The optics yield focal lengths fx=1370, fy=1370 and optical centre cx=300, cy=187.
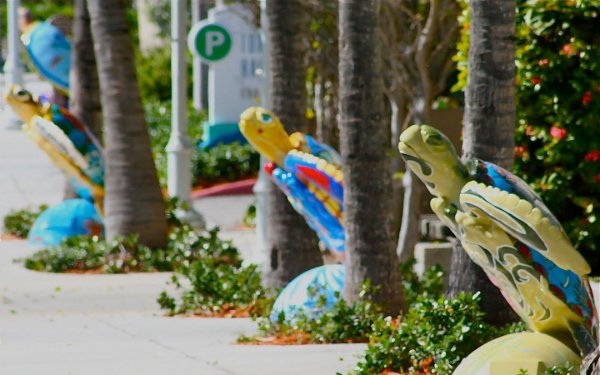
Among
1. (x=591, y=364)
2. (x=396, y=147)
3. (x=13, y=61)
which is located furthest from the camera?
(x=13, y=61)

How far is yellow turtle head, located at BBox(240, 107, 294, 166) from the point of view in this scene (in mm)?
9578

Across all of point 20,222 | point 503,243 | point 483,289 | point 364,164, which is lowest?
point 483,289

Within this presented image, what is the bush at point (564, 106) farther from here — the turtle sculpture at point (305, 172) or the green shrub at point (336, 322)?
the green shrub at point (336, 322)

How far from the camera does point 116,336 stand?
9.71m

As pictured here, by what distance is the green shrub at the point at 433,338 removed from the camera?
7184 mm

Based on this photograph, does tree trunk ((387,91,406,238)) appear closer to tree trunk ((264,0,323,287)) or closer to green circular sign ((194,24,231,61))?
tree trunk ((264,0,323,287))

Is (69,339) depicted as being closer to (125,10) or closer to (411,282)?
(411,282)

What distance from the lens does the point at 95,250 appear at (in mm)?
13852

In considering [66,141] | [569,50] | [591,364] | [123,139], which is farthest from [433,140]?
[66,141]

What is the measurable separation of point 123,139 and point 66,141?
1094 millimetres

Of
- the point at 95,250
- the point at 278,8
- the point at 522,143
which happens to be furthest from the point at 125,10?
the point at 522,143

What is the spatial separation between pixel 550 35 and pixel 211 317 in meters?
3.41

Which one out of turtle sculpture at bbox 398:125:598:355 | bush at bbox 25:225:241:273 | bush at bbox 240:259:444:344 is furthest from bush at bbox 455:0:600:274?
turtle sculpture at bbox 398:125:598:355

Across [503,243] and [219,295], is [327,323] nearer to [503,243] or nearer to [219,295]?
[219,295]
